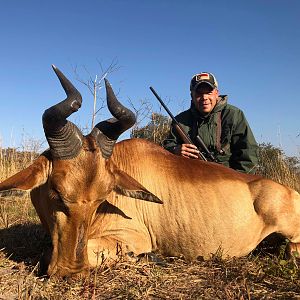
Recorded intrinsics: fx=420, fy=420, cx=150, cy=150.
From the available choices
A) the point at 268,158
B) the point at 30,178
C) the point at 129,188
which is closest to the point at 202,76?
the point at 129,188

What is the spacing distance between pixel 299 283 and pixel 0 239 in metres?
3.86

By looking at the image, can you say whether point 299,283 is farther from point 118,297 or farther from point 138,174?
point 138,174

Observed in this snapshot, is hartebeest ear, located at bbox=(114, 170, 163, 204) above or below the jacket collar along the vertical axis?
below

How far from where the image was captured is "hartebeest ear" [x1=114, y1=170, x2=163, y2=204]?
451cm

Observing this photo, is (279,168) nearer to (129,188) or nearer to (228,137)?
(228,137)

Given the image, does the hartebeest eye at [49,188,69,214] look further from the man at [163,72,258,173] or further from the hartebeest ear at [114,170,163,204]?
the man at [163,72,258,173]

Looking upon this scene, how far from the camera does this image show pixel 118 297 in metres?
3.59

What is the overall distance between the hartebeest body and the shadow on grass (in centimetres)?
60

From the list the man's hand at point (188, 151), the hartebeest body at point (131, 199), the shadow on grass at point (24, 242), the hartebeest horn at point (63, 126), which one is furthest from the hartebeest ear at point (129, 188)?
the man's hand at point (188, 151)

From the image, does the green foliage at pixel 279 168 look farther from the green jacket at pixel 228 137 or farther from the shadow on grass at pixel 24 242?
the shadow on grass at pixel 24 242

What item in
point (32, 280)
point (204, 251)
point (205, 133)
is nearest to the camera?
point (32, 280)

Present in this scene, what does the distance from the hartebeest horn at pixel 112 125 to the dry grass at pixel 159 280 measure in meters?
1.26

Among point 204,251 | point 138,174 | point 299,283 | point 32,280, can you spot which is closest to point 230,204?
point 204,251

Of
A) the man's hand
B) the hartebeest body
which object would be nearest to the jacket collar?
the man's hand
